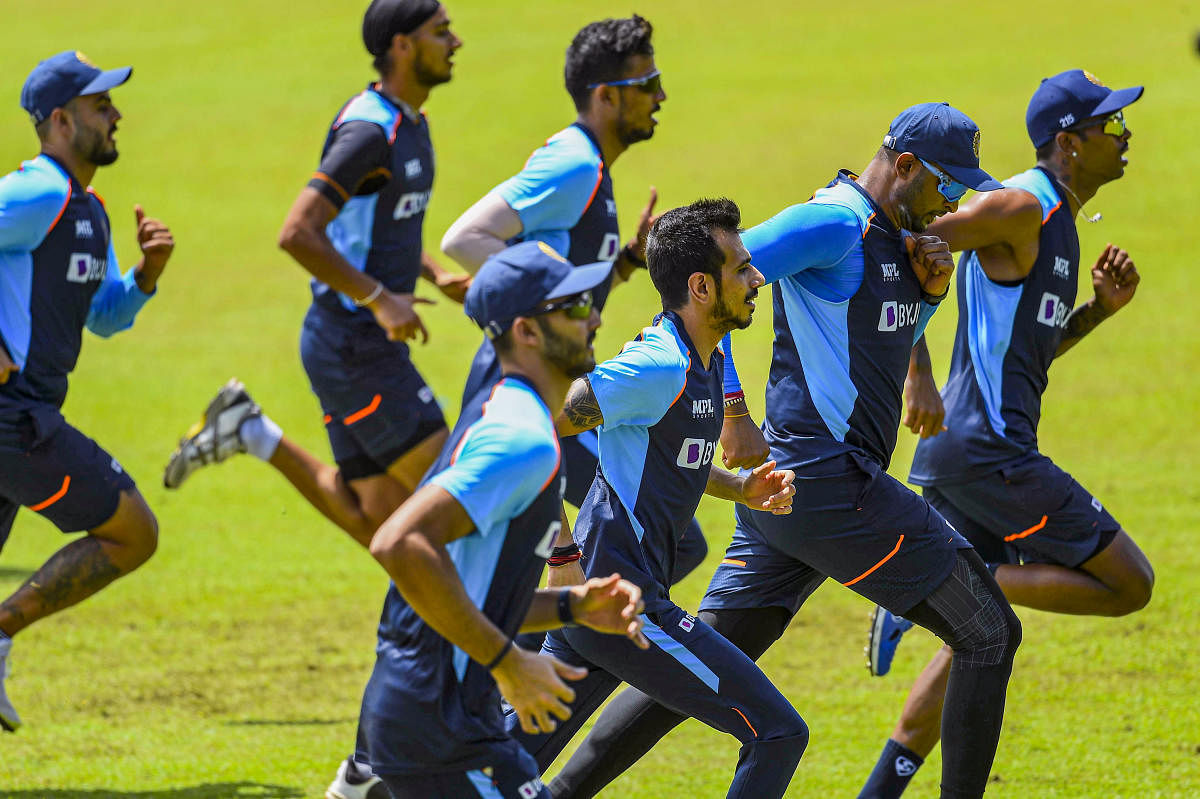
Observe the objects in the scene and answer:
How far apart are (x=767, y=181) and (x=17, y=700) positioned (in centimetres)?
1638

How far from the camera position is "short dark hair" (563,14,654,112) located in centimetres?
695

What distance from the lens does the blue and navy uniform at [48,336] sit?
22.0 ft

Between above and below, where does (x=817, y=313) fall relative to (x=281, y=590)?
above

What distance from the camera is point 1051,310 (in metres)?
6.50

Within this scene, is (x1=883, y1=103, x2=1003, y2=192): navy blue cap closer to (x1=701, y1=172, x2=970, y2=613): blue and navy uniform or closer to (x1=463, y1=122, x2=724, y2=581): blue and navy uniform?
(x1=701, y1=172, x2=970, y2=613): blue and navy uniform

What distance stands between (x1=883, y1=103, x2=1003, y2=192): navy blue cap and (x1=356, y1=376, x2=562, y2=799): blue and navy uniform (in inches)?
87.0

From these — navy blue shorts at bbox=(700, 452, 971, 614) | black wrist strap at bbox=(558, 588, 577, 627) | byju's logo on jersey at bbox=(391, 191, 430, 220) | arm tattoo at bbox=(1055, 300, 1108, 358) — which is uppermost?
byju's logo on jersey at bbox=(391, 191, 430, 220)

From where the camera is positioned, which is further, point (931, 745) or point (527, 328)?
point (931, 745)

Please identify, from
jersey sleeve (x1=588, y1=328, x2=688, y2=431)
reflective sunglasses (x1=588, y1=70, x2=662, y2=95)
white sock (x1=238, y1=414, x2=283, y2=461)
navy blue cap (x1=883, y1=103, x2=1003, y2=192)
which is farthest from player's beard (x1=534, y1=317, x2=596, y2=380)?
white sock (x1=238, y1=414, x2=283, y2=461)

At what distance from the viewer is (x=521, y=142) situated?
82.7ft

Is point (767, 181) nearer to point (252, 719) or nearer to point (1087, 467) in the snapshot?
point (1087, 467)

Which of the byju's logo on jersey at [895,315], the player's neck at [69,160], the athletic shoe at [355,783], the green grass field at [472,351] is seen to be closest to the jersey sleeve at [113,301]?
the player's neck at [69,160]

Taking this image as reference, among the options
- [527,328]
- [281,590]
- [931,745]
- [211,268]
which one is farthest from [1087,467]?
[211,268]

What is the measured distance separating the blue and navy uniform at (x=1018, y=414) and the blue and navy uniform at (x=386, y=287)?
267 cm
